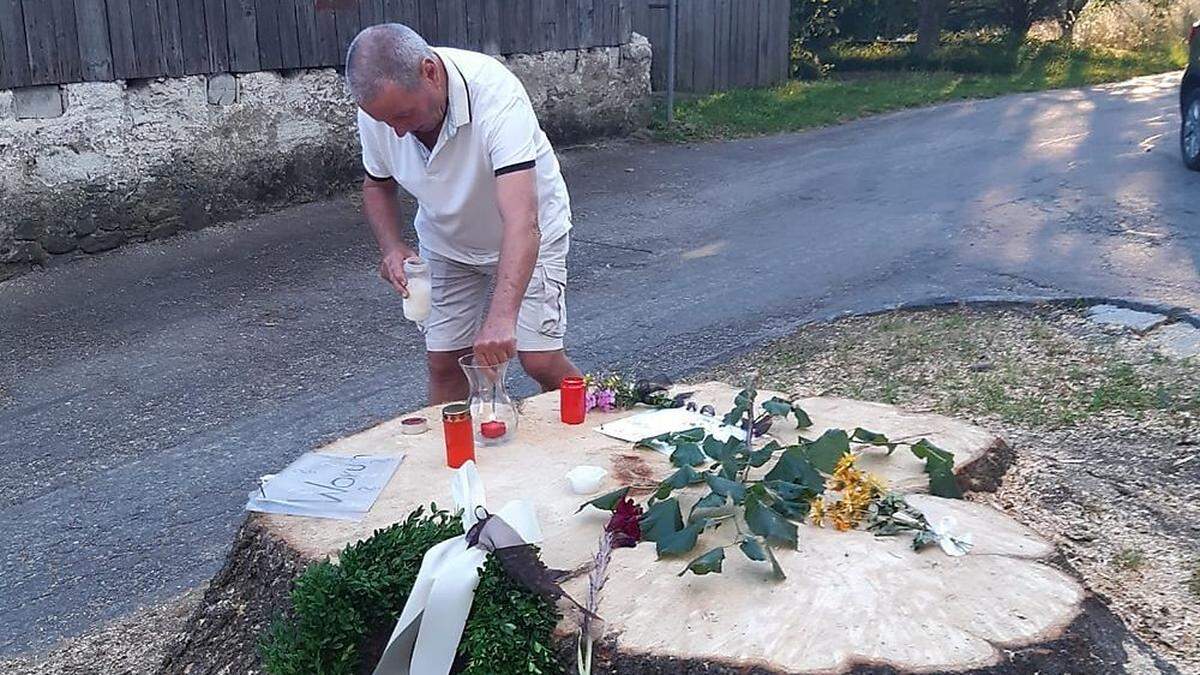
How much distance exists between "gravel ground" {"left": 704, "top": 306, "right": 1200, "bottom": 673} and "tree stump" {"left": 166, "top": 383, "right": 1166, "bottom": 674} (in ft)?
1.44

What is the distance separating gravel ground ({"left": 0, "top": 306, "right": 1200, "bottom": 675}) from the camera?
312 cm

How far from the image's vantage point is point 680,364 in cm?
553

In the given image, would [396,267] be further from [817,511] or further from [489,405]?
[817,511]

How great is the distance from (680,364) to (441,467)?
8.88 ft

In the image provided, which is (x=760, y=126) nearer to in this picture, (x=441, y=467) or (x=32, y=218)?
(x=32, y=218)

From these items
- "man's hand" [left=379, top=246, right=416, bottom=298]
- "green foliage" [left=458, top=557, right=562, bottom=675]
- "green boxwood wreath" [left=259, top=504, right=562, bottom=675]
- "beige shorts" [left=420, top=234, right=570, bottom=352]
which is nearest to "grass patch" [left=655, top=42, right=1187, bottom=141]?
"beige shorts" [left=420, top=234, right=570, bottom=352]

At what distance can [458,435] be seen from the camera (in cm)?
290

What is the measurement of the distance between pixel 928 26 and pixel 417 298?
55.4ft

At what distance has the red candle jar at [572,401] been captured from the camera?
322 centimetres

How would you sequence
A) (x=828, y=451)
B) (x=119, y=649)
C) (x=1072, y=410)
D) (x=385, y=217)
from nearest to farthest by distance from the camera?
(x=828, y=451), (x=119, y=649), (x=385, y=217), (x=1072, y=410)

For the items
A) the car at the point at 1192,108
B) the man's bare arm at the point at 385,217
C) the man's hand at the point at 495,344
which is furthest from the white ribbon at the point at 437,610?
the car at the point at 1192,108

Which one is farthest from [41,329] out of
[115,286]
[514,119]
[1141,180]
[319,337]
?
[1141,180]

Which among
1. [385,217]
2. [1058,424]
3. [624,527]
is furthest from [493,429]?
[1058,424]

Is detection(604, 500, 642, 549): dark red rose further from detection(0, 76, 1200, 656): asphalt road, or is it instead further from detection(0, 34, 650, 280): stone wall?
detection(0, 34, 650, 280): stone wall
